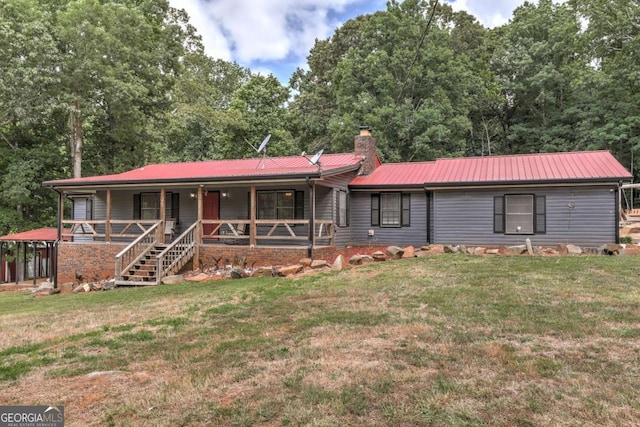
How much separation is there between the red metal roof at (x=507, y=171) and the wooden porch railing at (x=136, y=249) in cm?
743

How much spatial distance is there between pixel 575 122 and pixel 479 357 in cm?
2890

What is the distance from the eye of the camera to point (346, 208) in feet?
52.3

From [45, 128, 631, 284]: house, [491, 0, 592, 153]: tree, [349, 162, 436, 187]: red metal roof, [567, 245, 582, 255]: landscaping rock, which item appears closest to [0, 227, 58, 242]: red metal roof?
[45, 128, 631, 284]: house

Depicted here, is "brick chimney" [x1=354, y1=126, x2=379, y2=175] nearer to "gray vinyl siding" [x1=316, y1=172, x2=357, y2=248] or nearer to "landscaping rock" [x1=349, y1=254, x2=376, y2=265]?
"gray vinyl siding" [x1=316, y1=172, x2=357, y2=248]

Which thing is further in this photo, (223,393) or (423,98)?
(423,98)

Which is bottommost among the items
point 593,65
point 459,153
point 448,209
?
point 448,209

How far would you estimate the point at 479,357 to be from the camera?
420cm

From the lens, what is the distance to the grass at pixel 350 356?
3203 millimetres

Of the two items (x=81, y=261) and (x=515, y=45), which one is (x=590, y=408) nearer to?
(x=81, y=261)

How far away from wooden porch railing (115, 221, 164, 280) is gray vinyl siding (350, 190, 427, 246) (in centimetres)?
725

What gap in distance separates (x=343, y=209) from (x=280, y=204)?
2400 millimetres

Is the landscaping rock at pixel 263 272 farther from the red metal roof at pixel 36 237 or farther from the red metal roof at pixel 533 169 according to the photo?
the red metal roof at pixel 36 237

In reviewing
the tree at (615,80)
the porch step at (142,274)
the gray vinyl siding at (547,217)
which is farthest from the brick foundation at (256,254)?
the tree at (615,80)

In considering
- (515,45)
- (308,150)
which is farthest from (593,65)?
(308,150)
